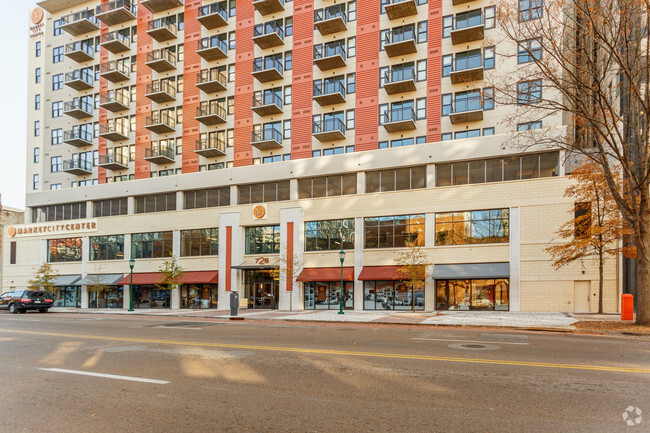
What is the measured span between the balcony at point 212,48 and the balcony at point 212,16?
1103 mm

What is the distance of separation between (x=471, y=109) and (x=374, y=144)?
23.3ft

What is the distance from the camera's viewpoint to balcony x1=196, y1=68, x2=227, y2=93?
3741 centimetres

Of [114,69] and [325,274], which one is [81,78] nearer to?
[114,69]

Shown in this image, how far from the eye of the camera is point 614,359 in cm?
928

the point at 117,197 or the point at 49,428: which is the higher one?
the point at 117,197

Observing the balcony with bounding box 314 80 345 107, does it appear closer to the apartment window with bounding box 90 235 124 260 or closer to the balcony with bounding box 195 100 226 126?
the balcony with bounding box 195 100 226 126

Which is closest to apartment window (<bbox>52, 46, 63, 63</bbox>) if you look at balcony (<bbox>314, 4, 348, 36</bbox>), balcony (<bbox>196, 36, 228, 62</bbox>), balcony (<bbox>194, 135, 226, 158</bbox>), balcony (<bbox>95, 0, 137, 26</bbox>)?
balcony (<bbox>95, 0, 137, 26</bbox>)

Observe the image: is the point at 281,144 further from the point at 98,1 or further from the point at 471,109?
the point at 98,1

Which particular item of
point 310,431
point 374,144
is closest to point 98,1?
point 374,144

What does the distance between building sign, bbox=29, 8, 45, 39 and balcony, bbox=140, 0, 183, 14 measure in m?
15.6

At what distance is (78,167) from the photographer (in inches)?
1693

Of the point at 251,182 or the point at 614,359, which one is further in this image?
the point at 251,182

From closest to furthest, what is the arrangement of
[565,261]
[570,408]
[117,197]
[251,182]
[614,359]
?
[570,408], [614,359], [565,261], [251,182], [117,197]

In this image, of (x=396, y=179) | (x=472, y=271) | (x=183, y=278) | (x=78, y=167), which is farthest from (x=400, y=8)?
(x=78, y=167)
